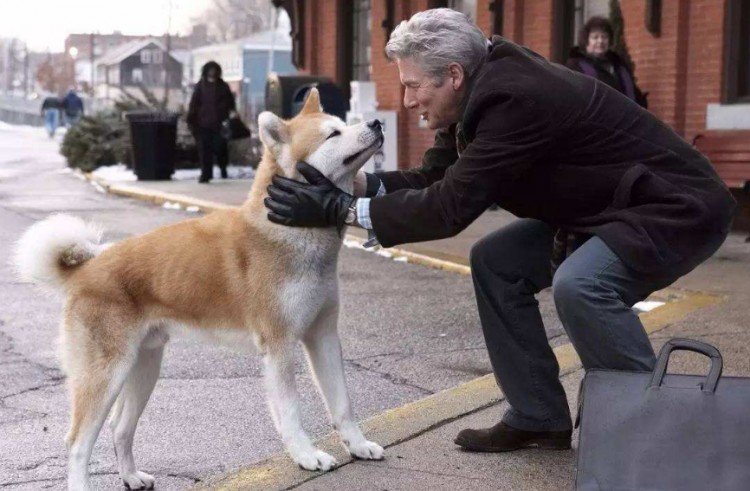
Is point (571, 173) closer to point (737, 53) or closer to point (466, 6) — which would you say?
point (737, 53)

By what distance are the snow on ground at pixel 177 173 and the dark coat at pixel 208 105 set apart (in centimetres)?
157

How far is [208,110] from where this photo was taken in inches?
→ 728

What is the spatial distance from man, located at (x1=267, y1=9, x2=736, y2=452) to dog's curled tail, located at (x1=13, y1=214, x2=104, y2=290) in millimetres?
775

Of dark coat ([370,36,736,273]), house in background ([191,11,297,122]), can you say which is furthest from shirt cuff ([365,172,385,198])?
house in background ([191,11,297,122])

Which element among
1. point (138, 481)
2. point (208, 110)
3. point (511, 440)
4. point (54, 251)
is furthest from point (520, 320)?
point (208, 110)

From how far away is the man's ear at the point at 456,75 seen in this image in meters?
3.86

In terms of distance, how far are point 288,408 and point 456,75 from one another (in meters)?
1.41

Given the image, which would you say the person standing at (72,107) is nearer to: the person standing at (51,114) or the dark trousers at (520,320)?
the person standing at (51,114)

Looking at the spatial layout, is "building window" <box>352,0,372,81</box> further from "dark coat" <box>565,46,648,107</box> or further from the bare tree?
the bare tree

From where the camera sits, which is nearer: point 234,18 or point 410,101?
point 410,101

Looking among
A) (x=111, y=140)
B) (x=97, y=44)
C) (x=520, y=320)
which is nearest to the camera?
(x=520, y=320)

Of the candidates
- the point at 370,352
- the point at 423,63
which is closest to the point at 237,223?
the point at 423,63

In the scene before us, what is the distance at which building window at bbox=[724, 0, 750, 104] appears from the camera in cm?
1127

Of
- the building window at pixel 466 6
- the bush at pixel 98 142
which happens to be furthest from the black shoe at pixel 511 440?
the bush at pixel 98 142
